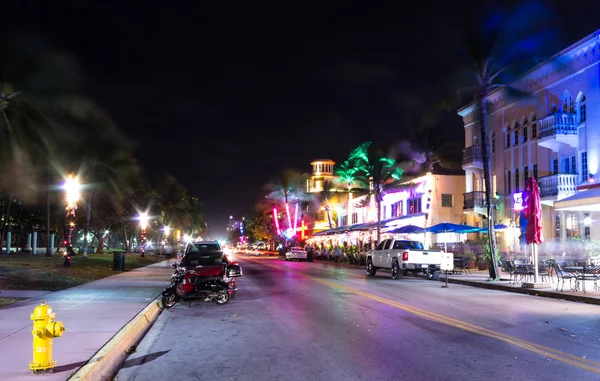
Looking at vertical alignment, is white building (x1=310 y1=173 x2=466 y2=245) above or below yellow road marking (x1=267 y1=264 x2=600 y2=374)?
above

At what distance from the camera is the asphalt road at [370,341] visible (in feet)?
24.9

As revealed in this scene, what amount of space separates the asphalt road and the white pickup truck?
8991 millimetres

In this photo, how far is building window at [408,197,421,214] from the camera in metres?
43.9

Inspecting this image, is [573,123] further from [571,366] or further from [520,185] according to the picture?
[571,366]

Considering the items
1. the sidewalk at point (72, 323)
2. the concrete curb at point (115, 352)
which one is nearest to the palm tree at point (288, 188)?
the sidewalk at point (72, 323)

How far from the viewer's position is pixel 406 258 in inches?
1006

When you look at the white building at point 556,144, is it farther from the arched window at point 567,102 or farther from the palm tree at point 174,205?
the palm tree at point 174,205

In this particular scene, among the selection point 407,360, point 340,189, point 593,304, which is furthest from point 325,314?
point 340,189

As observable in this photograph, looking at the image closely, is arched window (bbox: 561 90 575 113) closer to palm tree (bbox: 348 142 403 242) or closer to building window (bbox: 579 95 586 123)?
building window (bbox: 579 95 586 123)

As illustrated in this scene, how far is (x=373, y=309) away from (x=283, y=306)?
8.03 feet

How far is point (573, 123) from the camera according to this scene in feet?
94.0

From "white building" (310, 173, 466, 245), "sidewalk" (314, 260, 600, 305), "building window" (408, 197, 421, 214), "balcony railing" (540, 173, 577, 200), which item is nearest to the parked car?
"white building" (310, 173, 466, 245)

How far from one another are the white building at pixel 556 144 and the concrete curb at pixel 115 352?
1923 centimetres

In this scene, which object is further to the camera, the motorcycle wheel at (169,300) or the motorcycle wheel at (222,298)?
the motorcycle wheel at (222,298)
